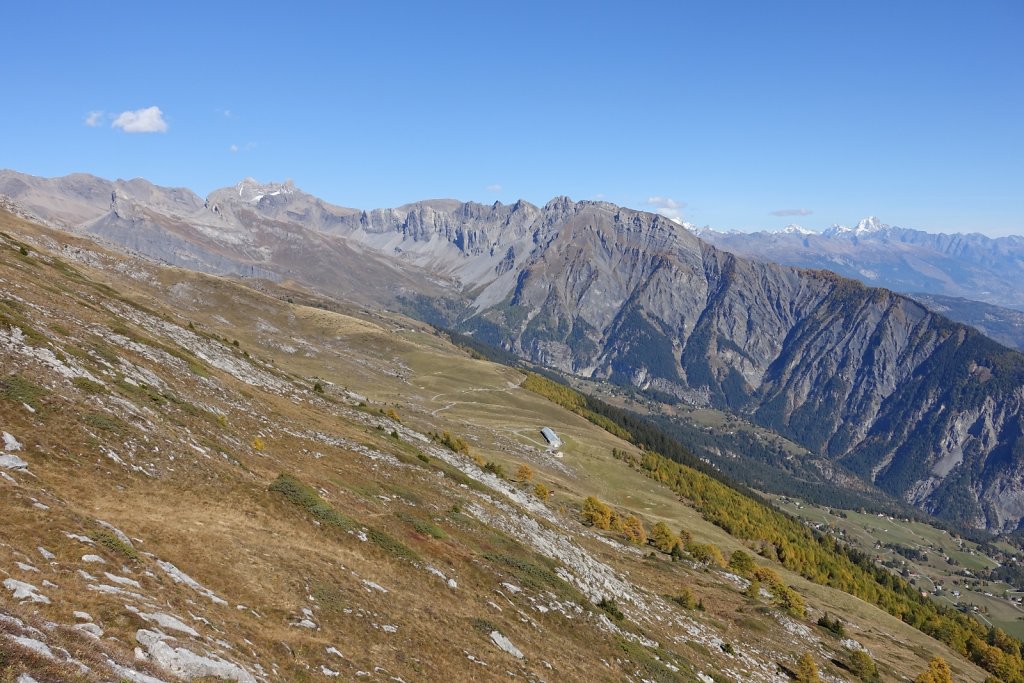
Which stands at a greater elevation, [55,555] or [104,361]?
[104,361]

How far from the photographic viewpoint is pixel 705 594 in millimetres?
66750

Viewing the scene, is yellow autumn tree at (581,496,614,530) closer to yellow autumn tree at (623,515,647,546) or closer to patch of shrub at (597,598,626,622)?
yellow autumn tree at (623,515,647,546)

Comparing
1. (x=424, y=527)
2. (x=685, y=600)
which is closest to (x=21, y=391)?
(x=424, y=527)

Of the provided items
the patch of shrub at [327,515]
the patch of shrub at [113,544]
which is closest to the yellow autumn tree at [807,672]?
the patch of shrub at [327,515]

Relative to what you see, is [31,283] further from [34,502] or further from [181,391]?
[34,502]

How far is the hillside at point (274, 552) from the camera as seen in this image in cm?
1853

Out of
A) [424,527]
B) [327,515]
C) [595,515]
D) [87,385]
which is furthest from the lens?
[595,515]

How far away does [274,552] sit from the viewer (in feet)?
90.1

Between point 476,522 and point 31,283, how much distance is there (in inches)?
1863

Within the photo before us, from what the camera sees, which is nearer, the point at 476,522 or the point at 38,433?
the point at 38,433

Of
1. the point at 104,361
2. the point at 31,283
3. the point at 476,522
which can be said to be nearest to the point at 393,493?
the point at 476,522

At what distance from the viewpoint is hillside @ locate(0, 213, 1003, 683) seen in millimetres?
18531

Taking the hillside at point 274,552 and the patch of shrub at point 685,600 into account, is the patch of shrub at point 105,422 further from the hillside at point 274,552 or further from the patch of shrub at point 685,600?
the patch of shrub at point 685,600

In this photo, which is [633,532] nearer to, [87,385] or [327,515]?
[327,515]
